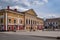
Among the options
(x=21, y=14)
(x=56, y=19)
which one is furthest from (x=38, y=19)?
(x=56, y=19)

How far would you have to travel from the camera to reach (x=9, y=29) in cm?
6456

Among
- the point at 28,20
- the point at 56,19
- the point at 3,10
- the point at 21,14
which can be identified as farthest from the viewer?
the point at 56,19

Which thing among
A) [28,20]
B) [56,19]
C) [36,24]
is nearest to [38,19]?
[36,24]

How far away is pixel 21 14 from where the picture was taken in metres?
72.8

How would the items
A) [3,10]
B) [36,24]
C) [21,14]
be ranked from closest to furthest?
[3,10], [21,14], [36,24]

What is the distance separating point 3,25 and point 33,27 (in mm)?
23496

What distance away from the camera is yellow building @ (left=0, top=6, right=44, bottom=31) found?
63.2 metres

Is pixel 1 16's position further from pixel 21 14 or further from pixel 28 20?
pixel 28 20

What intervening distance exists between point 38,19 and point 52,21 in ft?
133

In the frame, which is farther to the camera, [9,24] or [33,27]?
[33,27]

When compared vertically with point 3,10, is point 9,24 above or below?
below

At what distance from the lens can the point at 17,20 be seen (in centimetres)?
6956

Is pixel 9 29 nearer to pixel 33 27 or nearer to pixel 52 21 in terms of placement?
pixel 33 27

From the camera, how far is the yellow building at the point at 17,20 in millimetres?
63219
